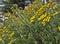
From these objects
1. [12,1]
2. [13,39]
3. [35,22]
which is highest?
[35,22]

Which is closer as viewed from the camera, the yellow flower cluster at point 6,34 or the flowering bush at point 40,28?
the flowering bush at point 40,28

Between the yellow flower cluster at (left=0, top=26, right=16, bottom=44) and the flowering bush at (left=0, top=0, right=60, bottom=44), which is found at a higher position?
the flowering bush at (left=0, top=0, right=60, bottom=44)

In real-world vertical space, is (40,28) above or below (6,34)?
above

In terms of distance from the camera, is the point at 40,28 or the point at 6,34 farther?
the point at 6,34

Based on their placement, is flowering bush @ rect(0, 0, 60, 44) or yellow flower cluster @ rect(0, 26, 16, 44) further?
yellow flower cluster @ rect(0, 26, 16, 44)

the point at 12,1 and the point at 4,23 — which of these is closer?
the point at 4,23

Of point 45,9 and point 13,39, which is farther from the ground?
point 45,9

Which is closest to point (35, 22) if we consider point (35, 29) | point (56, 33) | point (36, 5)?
point (35, 29)

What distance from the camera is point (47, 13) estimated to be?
147 inches

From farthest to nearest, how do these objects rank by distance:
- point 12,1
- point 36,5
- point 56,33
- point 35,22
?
point 12,1
point 36,5
point 35,22
point 56,33

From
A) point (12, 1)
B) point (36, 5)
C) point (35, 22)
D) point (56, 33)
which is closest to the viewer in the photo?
point (56, 33)

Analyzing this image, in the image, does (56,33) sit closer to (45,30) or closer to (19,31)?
(45,30)

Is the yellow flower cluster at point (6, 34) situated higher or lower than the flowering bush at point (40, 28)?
lower

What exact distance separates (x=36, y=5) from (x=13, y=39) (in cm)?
89
